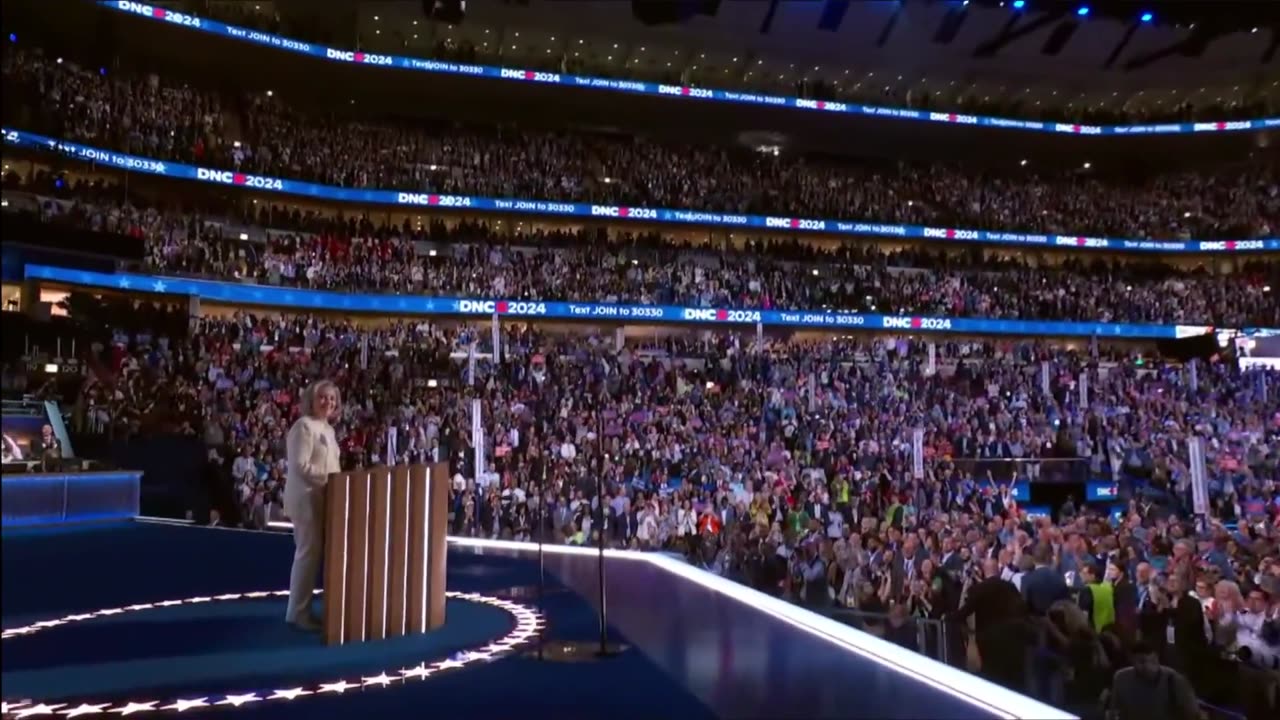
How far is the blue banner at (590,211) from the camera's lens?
25.5 m

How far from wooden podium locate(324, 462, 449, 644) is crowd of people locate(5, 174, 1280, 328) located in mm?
18779

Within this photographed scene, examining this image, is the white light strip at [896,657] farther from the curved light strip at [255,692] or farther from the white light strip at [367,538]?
the white light strip at [367,538]

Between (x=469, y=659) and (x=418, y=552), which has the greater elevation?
(x=418, y=552)

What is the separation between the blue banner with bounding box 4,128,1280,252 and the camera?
83.6 feet

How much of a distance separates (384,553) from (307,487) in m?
0.63

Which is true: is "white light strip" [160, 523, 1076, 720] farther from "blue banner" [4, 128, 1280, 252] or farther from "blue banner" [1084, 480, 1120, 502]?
"blue banner" [4, 128, 1280, 252]

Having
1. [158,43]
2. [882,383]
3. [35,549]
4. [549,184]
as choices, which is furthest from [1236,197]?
[35,549]

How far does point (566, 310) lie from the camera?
29.3 m

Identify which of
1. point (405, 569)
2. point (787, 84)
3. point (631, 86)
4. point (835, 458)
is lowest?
point (405, 569)

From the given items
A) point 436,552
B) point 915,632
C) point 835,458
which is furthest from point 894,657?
point 835,458

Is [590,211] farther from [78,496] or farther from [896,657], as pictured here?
[896,657]

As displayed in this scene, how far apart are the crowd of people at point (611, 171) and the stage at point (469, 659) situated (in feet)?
60.0

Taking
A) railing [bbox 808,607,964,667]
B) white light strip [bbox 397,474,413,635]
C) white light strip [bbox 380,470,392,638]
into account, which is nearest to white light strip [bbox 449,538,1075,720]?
railing [bbox 808,607,964,667]

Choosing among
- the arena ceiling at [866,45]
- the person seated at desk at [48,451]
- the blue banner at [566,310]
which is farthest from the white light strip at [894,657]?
the arena ceiling at [866,45]
